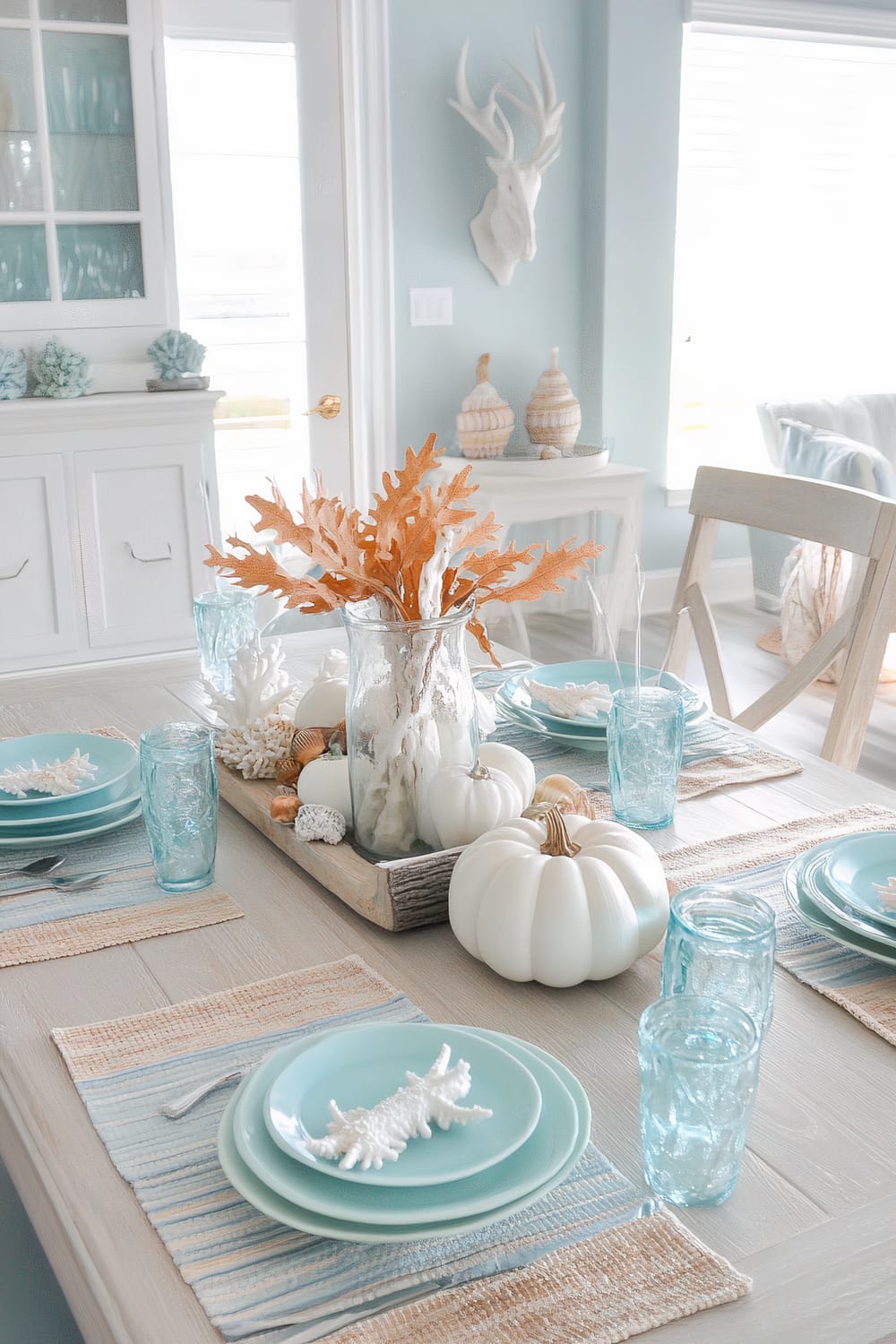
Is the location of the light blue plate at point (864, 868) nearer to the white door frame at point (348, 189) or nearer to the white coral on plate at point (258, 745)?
the white coral on plate at point (258, 745)

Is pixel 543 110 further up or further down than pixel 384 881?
further up

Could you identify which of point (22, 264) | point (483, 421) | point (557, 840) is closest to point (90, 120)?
point (22, 264)

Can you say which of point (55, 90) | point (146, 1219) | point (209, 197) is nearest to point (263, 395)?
point (209, 197)

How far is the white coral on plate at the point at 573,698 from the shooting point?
4.48ft

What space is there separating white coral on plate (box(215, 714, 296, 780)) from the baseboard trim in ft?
11.4

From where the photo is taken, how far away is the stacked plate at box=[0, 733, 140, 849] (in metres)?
1.15

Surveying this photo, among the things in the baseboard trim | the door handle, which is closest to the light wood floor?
the baseboard trim

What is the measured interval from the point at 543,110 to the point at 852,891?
3418 millimetres

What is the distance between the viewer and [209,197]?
3480 millimetres

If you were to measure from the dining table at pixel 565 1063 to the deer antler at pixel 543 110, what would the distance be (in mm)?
3158

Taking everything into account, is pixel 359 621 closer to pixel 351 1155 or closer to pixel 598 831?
pixel 598 831

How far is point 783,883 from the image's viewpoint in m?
1.04

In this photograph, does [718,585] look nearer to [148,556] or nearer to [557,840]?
[148,556]

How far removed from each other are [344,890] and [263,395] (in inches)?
114
